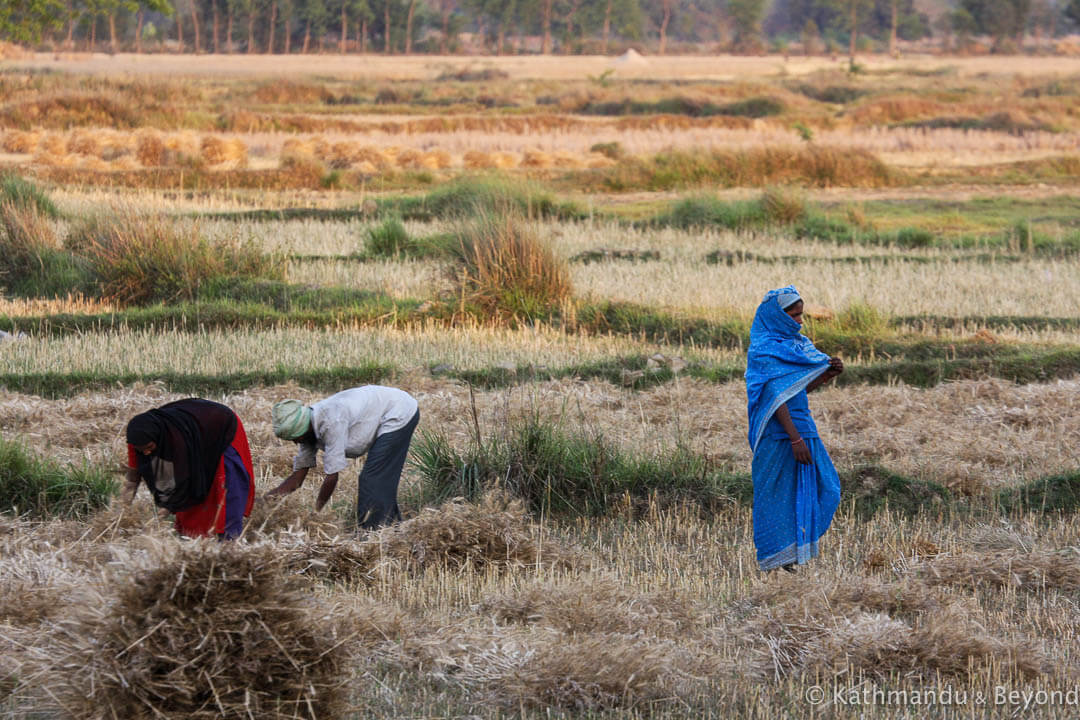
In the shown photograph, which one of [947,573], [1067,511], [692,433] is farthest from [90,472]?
[1067,511]

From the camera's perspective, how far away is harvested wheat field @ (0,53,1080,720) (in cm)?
466

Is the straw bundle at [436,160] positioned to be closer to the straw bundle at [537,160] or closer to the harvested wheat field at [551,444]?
the straw bundle at [537,160]

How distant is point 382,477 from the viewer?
259 inches

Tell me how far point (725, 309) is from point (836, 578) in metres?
7.10

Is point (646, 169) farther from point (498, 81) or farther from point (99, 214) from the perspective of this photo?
point (498, 81)

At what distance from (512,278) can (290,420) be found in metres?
7.19

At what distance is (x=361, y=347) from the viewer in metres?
11.5

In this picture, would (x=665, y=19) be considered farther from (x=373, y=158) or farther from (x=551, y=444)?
(x=551, y=444)

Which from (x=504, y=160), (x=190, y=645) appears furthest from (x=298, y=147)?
(x=190, y=645)

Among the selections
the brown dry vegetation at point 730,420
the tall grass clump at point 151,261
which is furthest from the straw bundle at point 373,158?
the brown dry vegetation at point 730,420

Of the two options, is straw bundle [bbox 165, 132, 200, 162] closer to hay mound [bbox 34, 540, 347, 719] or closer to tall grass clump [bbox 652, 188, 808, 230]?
tall grass clump [bbox 652, 188, 808, 230]

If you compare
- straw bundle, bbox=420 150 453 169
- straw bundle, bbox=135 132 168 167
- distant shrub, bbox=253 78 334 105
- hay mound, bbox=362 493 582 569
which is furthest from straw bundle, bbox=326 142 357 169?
hay mound, bbox=362 493 582 569

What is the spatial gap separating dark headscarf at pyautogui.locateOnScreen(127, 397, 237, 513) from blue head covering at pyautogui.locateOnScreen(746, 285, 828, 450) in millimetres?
2610

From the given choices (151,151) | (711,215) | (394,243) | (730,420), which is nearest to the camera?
(730,420)
